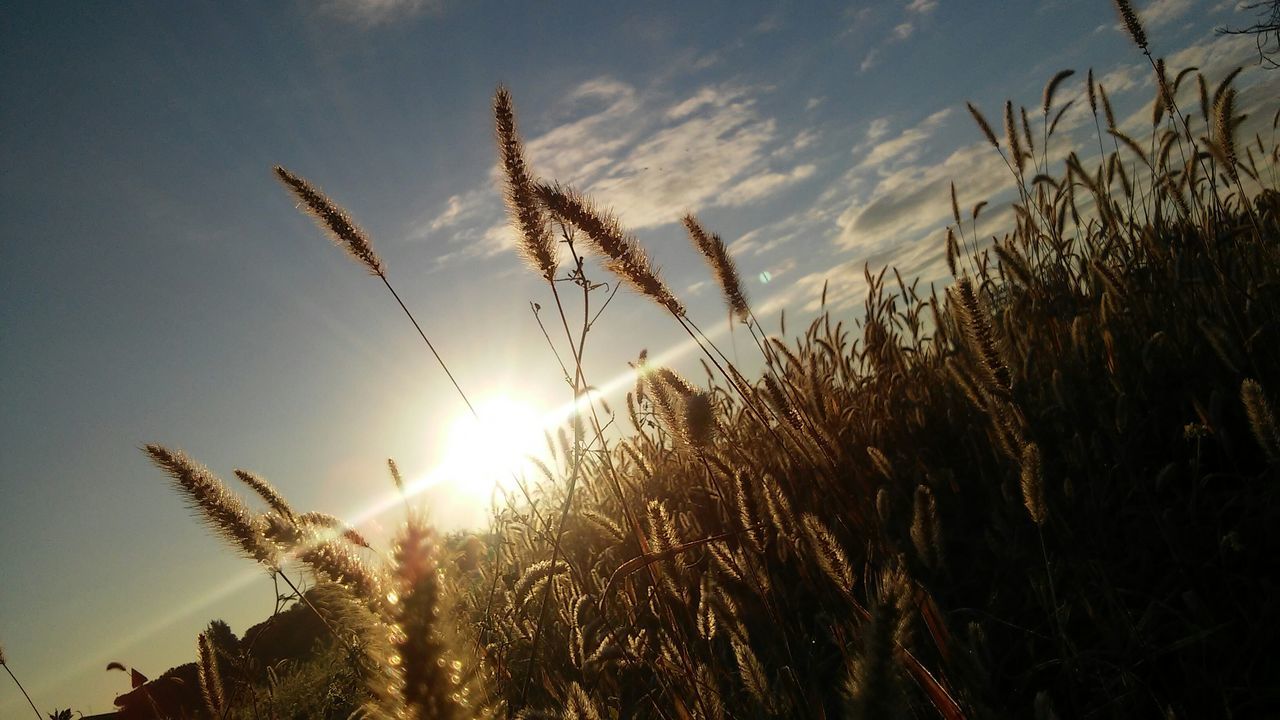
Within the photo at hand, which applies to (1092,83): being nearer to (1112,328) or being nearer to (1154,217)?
(1154,217)

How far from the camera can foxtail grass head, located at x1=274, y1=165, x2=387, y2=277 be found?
130 inches

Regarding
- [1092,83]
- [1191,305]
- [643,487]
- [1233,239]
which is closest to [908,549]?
[1191,305]

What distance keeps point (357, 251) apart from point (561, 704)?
Result: 2322 mm

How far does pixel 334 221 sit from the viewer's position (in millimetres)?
3340

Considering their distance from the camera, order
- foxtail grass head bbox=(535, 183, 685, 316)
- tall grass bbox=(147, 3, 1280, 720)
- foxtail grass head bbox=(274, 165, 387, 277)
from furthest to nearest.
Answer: foxtail grass head bbox=(274, 165, 387, 277) → foxtail grass head bbox=(535, 183, 685, 316) → tall grass bbox=(147, 3, 1280, 720)

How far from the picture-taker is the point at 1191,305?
8.36ft

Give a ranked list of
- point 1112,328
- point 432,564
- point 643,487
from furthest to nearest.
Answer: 1. point 643,487
2. point 1112,328
3. point 432,564

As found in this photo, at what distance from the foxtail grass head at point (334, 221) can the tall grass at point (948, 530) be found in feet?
0.06

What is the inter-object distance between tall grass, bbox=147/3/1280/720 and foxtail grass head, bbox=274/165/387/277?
2cm

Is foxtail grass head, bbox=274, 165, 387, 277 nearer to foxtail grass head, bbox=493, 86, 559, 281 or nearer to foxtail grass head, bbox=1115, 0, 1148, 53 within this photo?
foxtail grass head, bbox=493, 86, 559, 281

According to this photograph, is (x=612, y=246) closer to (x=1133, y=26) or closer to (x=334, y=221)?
(x=334, y=221)

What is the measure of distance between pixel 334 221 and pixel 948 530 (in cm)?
310

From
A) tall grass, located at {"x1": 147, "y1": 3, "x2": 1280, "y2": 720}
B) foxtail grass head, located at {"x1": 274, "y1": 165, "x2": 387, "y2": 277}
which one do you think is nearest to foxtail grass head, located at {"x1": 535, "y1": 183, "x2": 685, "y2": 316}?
tall grass, located at {"x1": 147, "y1": 3, "x2": 1280, "y2": 720}

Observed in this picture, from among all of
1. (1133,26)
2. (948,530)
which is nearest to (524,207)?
(948,530)
